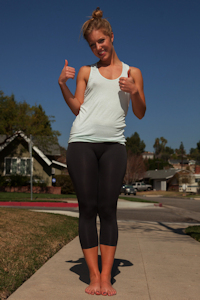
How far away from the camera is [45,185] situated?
27.0 metres

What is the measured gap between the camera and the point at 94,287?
8.65ft

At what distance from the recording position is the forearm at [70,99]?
283 centimetres

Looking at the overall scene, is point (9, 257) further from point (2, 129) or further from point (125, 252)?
point (2, 129)

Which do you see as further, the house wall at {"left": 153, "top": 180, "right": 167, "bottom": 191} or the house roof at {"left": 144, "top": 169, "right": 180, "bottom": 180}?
the house wall at {"left": 153, "top": 180, "right": 167, "bottom": 191}

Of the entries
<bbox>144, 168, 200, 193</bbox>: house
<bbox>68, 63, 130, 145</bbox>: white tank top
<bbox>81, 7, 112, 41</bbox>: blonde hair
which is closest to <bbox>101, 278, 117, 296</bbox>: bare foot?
<bbox>68, 63, 130, 145</bbox>: white tank top

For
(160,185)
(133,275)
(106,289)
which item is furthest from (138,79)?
(160,185)

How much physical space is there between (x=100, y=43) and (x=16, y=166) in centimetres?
2528

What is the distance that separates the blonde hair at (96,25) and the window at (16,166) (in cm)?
2493

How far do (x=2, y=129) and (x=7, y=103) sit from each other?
2.38m

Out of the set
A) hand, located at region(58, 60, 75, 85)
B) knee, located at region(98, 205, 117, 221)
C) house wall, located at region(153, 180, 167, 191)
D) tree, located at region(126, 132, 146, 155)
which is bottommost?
house wall, located at region(153, 180, 167, 191)

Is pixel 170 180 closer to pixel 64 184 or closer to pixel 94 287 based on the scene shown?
pixel 64 184

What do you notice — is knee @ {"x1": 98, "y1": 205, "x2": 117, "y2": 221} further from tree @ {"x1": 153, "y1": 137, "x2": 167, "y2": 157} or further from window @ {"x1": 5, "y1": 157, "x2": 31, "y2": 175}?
tree @ {"x1": 153, "y1": 137, "x2": 167, "y2": 157}

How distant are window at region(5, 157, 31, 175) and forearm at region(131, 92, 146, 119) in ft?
81.4

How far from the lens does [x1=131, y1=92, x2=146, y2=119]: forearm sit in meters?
2.86
